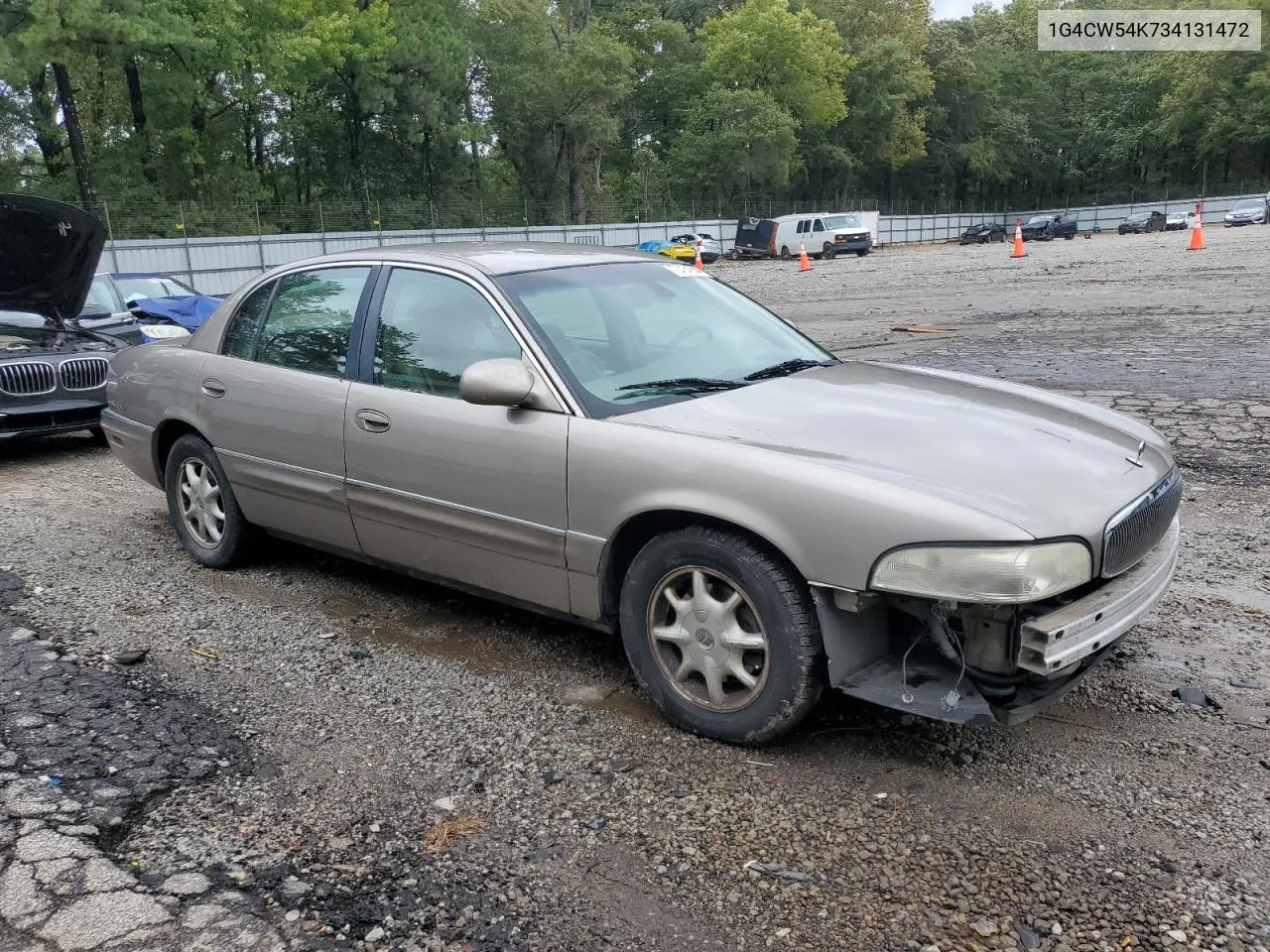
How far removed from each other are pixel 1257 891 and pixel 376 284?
361cm

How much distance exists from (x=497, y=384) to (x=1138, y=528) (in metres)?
2.05

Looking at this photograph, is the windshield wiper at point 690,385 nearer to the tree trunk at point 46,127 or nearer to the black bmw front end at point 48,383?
the black bmw front end at point 48,383

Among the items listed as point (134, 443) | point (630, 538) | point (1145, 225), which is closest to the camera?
point (630, 538)

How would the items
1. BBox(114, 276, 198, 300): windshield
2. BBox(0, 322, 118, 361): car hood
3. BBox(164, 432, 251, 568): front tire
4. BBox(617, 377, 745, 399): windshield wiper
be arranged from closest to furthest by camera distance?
BBox(617, 377, 745, 399): windshield wiper < BBox(164, 432, 251, 568): front tire < BBox(0, 322, 118, 361): car hood < BBox(114, 276, 198, 300): windshield

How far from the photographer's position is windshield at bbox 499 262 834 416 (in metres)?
3.63

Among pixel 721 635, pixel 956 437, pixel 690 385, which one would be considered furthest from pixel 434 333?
pixel 956 437

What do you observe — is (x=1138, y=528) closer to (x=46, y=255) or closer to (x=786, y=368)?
(x=786, y=368)

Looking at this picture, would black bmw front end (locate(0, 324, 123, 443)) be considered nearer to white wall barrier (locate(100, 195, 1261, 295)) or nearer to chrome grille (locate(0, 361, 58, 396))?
chrome grille (locate(0, 361, 58, 396))

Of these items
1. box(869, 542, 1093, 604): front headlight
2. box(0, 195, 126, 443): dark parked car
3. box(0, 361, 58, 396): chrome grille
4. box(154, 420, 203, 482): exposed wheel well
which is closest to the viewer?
box(869, 542, 1093, 604): front headlight

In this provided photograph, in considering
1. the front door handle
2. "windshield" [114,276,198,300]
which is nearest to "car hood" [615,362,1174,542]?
the front door handle

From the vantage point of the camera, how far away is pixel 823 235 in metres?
40.1

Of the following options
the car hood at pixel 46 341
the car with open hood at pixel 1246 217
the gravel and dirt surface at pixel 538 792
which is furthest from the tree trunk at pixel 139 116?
the car with open hood at pixel 1246 217

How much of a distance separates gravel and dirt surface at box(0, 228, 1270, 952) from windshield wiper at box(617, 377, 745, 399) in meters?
1.08

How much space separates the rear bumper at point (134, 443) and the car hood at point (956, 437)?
3.17 meters
